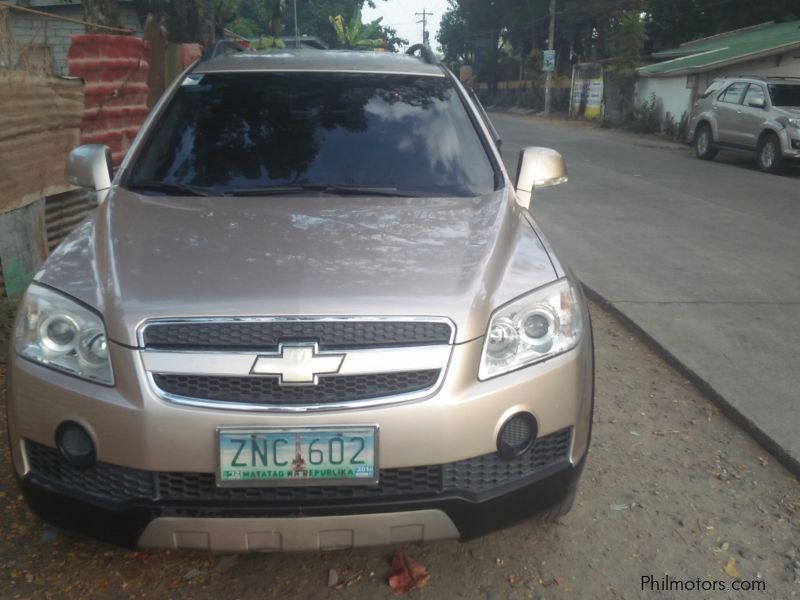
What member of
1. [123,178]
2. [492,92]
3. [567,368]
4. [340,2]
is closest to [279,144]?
[123,178]

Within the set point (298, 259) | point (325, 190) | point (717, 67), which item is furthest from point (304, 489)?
point (717, 67)

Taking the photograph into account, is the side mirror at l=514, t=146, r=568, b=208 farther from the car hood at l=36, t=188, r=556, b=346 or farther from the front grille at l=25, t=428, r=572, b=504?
the front grille at l=25, t=428, r=572, b=504

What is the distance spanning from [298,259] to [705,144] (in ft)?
57.7

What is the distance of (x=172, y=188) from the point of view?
3.35 meters

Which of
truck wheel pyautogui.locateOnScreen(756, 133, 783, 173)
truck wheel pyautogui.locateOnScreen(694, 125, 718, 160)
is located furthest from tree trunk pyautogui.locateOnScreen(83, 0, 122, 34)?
truck wheel pyautogui.locateOnScreen(694, 125, 718, 160)

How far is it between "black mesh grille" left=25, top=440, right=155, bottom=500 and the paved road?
106 inches

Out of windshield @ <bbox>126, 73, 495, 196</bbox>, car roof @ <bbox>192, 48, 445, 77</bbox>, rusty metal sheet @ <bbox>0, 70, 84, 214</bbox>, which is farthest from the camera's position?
rusty metal sheet @ <bbox>0, 70, 84, 214</bbox>

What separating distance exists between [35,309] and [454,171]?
1819 millimetres

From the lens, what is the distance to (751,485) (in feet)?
11.1

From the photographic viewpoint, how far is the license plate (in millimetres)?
2234

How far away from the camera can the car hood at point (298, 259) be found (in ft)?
7.74

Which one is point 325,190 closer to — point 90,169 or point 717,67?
point 90,169

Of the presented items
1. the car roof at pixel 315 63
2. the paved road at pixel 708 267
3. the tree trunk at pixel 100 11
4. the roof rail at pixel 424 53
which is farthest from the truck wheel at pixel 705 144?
the car roof at pixel 315 63

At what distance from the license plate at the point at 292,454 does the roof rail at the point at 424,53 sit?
2.69 m
